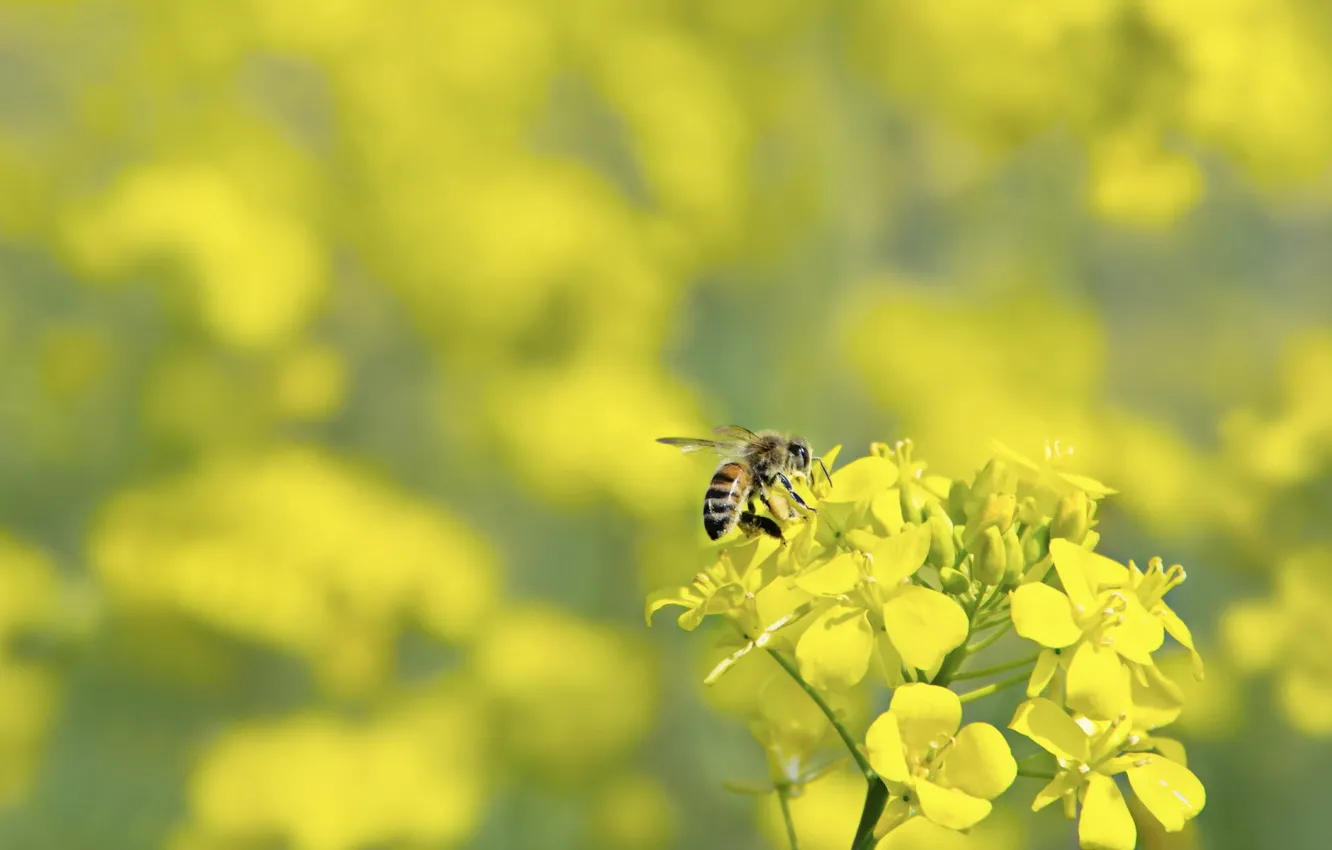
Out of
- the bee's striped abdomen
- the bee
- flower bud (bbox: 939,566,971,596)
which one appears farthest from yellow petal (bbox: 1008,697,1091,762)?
the bee's striped abdomen

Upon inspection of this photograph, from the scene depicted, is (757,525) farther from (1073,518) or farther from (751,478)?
(1073,518)

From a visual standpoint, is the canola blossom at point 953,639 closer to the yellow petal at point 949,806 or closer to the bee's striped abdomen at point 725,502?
the yellow petal at point 949,806

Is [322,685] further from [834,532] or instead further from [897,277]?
[897,277]

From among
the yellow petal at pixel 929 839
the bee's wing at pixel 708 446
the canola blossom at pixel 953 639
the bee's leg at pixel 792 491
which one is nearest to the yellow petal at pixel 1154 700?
the canola blossom at pixel 953 639

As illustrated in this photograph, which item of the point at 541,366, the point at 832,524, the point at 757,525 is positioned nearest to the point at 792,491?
the point at 757,525

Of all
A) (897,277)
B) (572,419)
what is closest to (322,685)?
(572,419)

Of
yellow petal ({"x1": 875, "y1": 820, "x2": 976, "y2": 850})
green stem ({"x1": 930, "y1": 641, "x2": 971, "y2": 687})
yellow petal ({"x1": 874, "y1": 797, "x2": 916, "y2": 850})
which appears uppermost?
green stem ({"x1": 930, "y1": 641, "x2": 971, "y2": 687})

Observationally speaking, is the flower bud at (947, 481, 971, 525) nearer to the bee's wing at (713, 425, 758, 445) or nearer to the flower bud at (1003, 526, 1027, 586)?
the flower bud at (1003, 526, 1027, 586)
